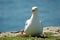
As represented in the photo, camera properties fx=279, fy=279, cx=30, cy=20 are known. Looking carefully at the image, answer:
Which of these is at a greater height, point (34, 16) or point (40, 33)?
point (34, 16)

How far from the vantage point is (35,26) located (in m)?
11.9

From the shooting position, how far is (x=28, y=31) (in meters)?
12.1

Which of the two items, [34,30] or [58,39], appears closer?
[58,39]

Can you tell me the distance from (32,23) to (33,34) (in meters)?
0.48

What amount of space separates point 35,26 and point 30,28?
0.76 ft

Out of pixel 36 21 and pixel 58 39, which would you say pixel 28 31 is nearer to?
pixel 36 21

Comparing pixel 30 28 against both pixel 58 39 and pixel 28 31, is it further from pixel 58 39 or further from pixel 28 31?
pixel 58 39

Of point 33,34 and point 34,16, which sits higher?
point 34,16

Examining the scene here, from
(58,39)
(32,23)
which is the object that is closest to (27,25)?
(32,23)

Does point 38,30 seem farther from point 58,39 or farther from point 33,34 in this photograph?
point 58,39

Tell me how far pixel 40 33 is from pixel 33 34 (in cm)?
32

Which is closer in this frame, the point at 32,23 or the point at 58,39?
the point at 58,39

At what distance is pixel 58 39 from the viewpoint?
10.9 metres

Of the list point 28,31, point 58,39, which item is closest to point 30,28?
point 28,31
